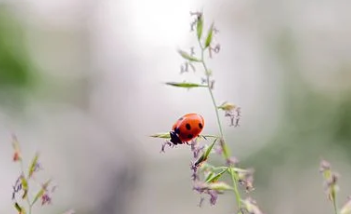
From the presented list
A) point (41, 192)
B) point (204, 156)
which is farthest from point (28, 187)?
point (204, 156)

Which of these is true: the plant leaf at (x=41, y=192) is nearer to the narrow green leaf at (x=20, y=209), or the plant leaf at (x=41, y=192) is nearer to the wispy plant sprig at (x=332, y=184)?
the narrow green leaf at (x=20, y=209)

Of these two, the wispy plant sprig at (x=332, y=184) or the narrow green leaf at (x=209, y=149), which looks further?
the narrow green leaf at (x=209, y=149)

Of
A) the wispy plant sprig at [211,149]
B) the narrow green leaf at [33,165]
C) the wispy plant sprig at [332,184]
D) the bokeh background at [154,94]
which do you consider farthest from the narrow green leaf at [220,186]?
the bokeh background at [154,94]

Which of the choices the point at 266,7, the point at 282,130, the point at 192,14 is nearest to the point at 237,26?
the point at 266,7

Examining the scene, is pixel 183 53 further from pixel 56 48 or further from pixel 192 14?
pixel 56 48

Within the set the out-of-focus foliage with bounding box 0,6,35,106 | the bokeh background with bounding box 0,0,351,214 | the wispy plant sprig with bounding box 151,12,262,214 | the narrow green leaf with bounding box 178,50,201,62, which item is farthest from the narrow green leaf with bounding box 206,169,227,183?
the out-of-focus foliage with bounding box 0,6,35,106

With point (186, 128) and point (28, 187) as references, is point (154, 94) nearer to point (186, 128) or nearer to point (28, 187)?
point (186, 128)
